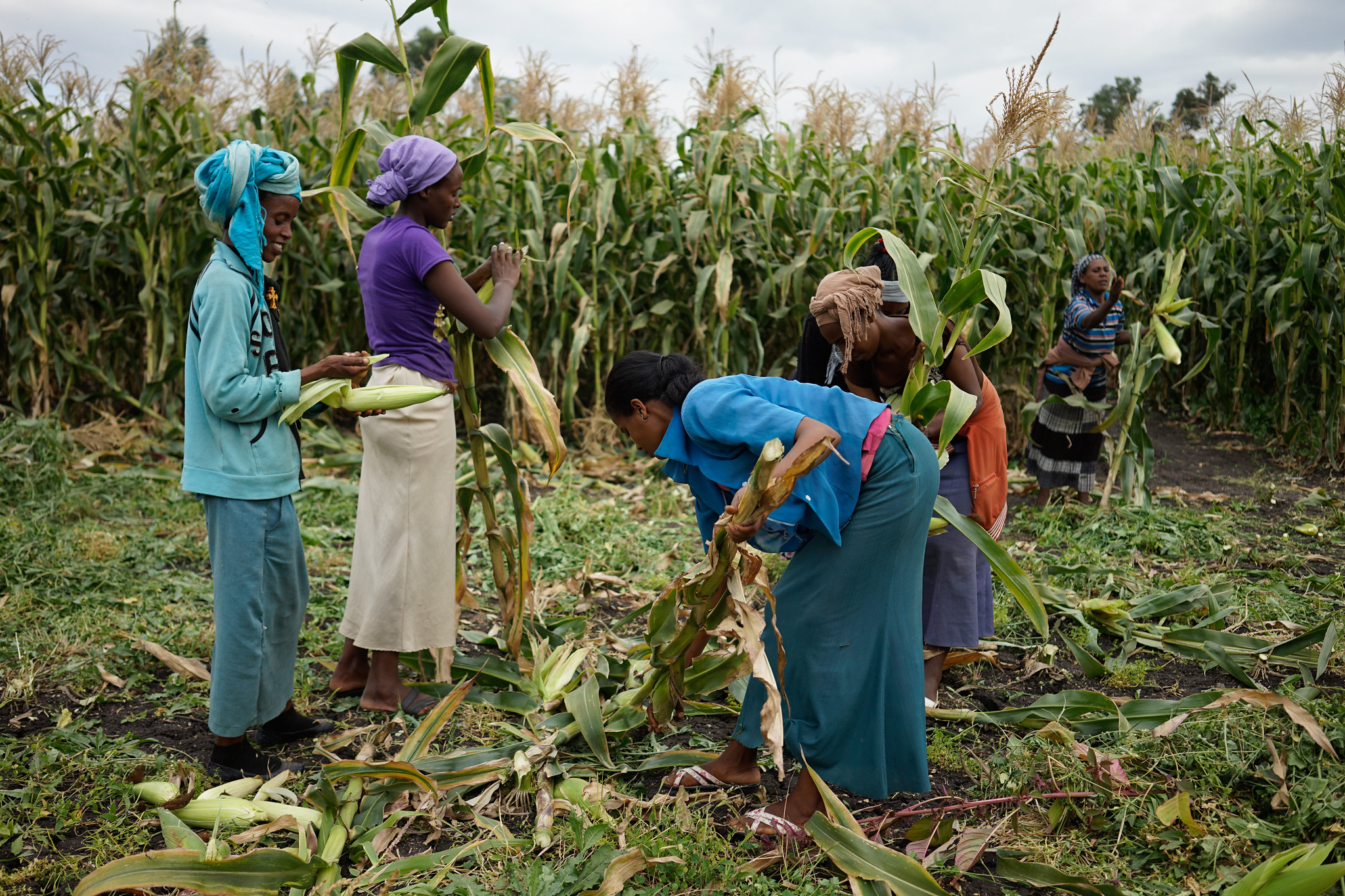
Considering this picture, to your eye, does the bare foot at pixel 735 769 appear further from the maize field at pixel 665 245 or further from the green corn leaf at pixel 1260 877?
the maize field at pixel 665 245

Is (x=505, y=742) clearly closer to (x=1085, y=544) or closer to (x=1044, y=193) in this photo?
(x=1085, y=544)

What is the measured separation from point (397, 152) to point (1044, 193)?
15.4 feet

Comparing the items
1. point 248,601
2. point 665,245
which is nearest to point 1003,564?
point 248,601

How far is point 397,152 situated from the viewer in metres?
2.80

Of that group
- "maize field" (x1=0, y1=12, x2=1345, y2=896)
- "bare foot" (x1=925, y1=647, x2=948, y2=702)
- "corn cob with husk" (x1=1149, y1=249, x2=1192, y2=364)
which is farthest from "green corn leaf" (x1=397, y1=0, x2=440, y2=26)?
"corn cob with husk" (x1=1149, y1=249, x2=1192, y2=364)

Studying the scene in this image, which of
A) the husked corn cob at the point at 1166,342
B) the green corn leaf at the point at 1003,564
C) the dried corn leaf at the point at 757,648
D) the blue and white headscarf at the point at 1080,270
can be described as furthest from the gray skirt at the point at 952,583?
the blue and white headscarf at the point at 1080,270

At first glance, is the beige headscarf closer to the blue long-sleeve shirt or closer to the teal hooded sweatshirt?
the blue long-sleeve shirt

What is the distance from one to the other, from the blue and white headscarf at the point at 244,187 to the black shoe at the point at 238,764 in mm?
1308

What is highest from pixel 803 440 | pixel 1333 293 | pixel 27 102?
pixel 27 102

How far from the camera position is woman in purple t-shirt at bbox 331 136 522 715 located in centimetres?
281

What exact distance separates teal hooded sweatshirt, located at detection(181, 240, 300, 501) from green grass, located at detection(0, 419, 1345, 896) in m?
0.87

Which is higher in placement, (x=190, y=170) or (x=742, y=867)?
(x=190, y=170)

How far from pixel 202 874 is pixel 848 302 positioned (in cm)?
203

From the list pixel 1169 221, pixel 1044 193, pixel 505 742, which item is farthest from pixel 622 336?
pixel 505 742
